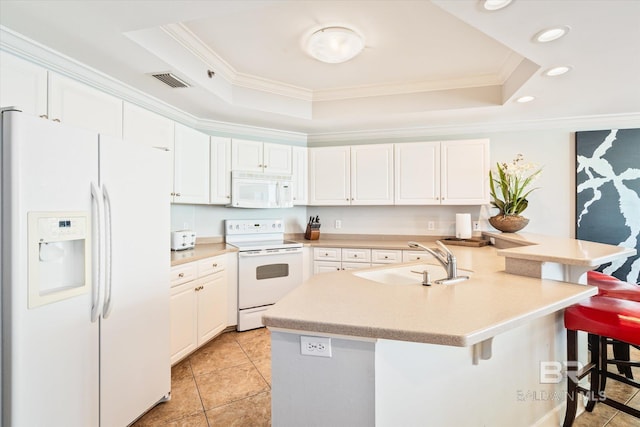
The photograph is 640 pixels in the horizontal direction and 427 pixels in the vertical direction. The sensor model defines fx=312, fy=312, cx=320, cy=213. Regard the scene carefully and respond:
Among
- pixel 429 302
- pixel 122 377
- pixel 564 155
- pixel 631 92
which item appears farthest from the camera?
pixel 564 155

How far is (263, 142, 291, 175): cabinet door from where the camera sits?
3742 millimetres

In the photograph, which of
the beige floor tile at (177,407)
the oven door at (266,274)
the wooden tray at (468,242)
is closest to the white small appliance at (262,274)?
the oven door at (266,274)

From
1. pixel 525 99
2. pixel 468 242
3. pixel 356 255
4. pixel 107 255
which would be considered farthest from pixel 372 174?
pixel 107 255

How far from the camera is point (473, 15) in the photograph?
1.60 meters

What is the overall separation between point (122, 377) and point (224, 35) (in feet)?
7.77

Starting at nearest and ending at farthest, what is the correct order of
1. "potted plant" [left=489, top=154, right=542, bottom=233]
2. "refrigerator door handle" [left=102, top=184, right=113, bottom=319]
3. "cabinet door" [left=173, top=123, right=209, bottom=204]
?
"refrigerator door handle" [left=102, top=184, right=113, bottom=319] → "cabinet door" [left=173, top=123, right=209, bottom=204] → "potted plant" [left=489, top=154, right=542, bottom=233]

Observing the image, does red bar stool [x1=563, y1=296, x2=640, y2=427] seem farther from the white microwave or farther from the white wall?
the white wall

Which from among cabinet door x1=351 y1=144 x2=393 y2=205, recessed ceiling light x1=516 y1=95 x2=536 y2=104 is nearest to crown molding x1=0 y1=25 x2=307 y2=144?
cabinet door x1=351 y1=144 x2=393 y2=205

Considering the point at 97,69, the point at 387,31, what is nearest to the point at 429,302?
the point at 387,31

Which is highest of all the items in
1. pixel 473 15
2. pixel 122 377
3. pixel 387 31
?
pixel 387 31

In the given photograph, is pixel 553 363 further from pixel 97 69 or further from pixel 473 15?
pixel 97 69

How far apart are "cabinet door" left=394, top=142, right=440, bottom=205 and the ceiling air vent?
7.88 ft

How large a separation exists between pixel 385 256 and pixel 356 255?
324 mm

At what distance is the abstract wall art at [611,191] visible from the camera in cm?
338
